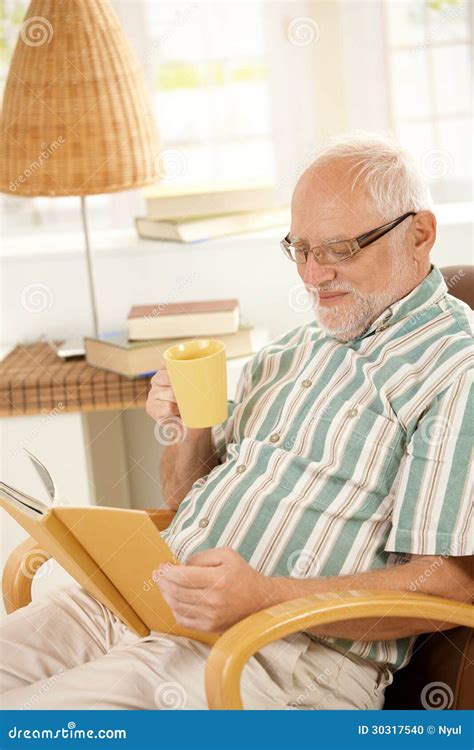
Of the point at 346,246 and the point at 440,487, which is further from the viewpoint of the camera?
the point at 346,246

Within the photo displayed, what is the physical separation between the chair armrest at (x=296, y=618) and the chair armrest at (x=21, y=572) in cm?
52

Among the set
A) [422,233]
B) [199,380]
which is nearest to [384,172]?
[422,233]

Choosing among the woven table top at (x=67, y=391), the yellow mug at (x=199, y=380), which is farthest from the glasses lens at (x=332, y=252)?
the woven table top at (x=67, y=391)

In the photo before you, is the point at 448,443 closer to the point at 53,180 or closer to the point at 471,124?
the point at 53,180

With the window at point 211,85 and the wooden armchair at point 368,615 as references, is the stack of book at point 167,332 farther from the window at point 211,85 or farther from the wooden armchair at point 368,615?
the window at point 211,85

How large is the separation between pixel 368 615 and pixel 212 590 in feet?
0.68

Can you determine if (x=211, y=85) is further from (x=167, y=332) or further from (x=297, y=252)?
(x=297, y=252)

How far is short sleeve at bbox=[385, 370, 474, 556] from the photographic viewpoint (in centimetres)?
145

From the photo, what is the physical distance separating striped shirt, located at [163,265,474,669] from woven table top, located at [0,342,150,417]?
0.60 m

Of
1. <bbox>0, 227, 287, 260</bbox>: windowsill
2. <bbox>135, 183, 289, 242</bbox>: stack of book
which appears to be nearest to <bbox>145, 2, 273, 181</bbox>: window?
<bbox>0, 227, 287, 260</bbox>: windowsill

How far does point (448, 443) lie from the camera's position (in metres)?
1.46

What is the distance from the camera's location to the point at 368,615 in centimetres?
136

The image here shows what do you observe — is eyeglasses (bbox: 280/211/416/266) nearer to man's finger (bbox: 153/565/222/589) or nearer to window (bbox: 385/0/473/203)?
man's finger (bbox: 153/565/222/589)

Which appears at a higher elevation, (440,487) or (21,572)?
(440,487)
